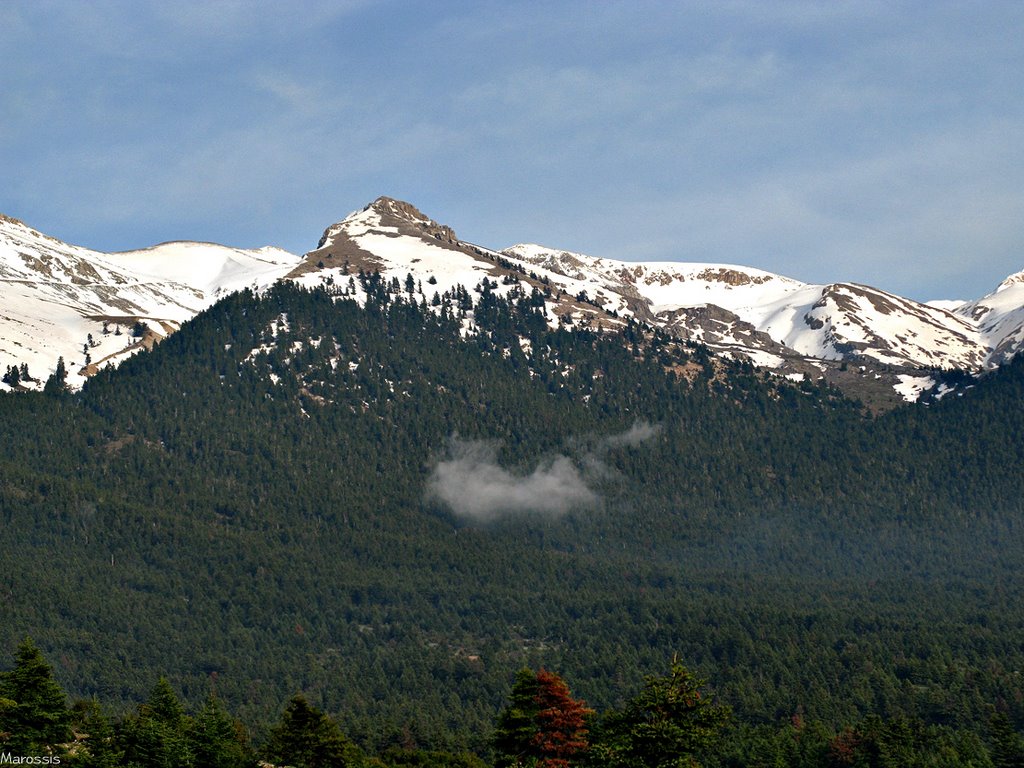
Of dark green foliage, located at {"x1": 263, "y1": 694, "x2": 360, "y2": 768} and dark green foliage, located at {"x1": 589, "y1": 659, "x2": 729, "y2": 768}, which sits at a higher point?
dark green foliage, located at {"x1": 589, "y1": 659, "x2": 729, "y2": 768}

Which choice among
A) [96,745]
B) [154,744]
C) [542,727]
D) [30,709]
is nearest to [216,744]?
[154,744]

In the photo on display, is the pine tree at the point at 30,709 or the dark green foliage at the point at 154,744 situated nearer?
the pine tree at the point at 30,709

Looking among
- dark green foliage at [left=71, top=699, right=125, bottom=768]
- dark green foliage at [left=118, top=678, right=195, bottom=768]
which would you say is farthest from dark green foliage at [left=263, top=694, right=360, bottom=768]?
dark green foliage at [left=71, top=699, right=125, bottom=768]

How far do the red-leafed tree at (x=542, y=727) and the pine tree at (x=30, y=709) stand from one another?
5178cm

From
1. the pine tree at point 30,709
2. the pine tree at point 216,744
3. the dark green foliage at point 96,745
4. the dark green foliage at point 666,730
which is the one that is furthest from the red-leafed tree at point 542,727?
the pine tree at point 30,709

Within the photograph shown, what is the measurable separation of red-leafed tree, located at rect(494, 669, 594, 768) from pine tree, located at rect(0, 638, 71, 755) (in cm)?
5178

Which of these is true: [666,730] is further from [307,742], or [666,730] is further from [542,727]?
[307,742]

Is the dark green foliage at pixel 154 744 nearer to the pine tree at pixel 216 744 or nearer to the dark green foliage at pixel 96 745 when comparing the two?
the dark green foliage at pixel 96 745

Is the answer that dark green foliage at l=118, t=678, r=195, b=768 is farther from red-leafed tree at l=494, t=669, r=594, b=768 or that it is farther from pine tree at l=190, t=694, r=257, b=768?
red-leafed tree at l=494, t=669, r=594, b=768

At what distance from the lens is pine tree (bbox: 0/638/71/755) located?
152750 millimetres

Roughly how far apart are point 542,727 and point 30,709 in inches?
2272

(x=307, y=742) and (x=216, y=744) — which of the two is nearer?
(x=307, y=742)

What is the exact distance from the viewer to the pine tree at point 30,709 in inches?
6014

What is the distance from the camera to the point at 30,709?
154 metres
